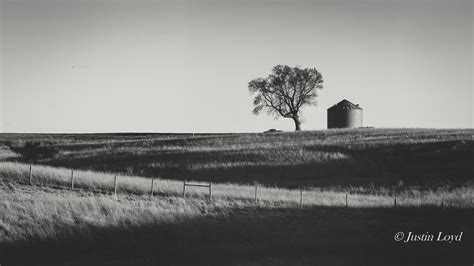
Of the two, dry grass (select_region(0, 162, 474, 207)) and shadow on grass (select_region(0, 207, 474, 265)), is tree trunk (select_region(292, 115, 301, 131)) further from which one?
shadow on grass (select_region(0, 207, 474, 265))

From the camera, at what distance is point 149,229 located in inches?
691

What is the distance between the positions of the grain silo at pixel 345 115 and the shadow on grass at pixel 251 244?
175 ft

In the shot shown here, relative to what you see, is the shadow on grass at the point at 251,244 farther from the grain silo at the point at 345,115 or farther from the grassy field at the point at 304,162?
the grain silo at the point at 345,115

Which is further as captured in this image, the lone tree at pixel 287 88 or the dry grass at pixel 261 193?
the lone tree at pixel 287 88

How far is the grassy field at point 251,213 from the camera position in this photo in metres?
15.1

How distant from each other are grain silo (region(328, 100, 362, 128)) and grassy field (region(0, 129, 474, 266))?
3142 cm

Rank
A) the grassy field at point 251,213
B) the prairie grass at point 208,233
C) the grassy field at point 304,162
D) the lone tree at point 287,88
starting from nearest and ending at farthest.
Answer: the prairie grass at point 208,233 → the grassy field at point 251,213 → the grassy field at point 304,162 → the lone tree at point 287,88

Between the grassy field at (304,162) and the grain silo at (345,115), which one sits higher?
the grain silo at (345,115)

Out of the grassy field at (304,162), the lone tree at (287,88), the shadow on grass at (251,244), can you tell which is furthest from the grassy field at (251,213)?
the lone tree at (287,88)

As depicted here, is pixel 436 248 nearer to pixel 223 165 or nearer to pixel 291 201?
pixel 291 201

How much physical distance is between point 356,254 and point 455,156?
27655 millimetres

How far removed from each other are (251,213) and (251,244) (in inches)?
195

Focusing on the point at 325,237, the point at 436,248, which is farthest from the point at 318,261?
the point at 436,248

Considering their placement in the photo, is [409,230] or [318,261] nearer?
[318,261]
